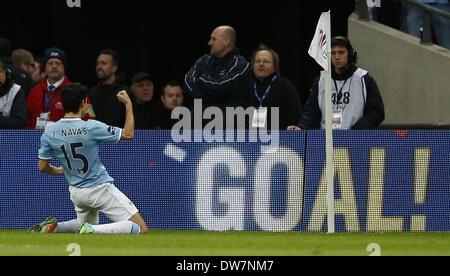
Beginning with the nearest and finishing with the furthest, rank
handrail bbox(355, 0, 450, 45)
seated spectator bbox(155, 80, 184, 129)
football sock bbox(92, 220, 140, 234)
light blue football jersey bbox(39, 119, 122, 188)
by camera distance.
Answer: football sock bbox(92, 220, 140, 234), light blue football jersey bbox(39, 119, 122, 188), seated spectator bbox(155, 80, 184, 129), handrail bbox(355, 0, 450, 45)

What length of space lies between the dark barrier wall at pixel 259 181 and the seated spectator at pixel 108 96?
0.95m

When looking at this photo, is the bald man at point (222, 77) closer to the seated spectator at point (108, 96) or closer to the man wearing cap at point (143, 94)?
the seated spectator at point (108, 96)

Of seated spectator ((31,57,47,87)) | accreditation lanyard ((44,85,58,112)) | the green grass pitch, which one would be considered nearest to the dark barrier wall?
accreditation lanyard ((44,85,58,112))

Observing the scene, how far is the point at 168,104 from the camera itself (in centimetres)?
1656

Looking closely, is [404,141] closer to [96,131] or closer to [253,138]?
[253,138]

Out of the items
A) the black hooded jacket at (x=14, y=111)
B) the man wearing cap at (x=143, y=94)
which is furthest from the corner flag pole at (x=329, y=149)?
the black hooded jacket at (x=14, y=111)

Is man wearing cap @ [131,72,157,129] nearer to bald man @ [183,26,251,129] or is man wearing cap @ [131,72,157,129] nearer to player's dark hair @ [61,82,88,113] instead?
bald man @ [183,26,251,129]

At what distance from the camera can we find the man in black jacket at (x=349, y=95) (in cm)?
1520

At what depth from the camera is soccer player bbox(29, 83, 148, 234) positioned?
13.4 metres

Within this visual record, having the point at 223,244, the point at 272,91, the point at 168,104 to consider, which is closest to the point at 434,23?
the point at 272,91

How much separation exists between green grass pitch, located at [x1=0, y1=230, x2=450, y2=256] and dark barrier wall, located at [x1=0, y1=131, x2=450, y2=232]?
93 centimetres

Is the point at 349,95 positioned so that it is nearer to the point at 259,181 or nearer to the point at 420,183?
the point at 420,183

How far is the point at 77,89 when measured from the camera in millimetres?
13445

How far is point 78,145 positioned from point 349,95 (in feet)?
12.4
